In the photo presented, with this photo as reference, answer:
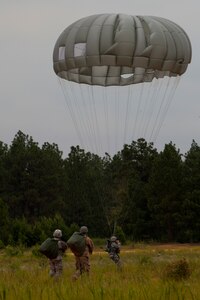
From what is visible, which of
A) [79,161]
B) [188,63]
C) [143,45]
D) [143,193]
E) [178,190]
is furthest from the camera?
[79,161]

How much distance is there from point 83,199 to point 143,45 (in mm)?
49437

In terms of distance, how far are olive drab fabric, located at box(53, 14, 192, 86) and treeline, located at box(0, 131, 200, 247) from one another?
71.6 ft

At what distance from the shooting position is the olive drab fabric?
19453 mm

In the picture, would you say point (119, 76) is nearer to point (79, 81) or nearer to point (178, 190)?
point (79, 81)

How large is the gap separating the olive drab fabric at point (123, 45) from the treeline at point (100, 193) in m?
21.8

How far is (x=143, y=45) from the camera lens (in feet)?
64.3

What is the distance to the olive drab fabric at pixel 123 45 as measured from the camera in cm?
1945

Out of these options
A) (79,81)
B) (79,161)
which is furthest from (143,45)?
(79,161)

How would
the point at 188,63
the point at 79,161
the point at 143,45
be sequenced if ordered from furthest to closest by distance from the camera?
the point at 79,161
the point at 188,63
the point at 143,45

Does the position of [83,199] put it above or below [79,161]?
below

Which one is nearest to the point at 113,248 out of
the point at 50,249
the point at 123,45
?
the point at 50,249

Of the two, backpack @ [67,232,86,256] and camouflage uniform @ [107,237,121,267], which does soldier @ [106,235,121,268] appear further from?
backpack @ [67,232,86,256]

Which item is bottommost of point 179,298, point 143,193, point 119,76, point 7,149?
point 179,298

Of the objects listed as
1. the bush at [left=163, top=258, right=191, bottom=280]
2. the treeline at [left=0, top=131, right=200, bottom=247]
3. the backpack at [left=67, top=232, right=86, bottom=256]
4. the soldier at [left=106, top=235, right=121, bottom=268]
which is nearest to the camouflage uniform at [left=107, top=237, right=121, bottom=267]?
the soldier at [left=106, top=235, right=121, bottom=268]
